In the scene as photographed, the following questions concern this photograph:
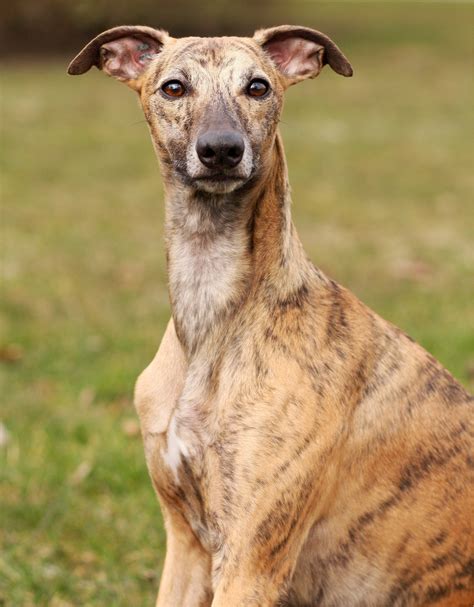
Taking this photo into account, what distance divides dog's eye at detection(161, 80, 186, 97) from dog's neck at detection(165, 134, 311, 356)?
292 millimetres

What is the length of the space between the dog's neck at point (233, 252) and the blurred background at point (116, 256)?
140cm

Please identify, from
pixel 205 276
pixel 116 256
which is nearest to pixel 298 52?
pixel 205 276

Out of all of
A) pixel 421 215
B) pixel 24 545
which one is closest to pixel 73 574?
pixel 24 545

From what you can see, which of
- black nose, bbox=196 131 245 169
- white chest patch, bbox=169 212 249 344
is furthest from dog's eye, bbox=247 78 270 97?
white chest patch, bbox=169 212 249 344

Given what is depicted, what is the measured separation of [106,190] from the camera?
1131cm

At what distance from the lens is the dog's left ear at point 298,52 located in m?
3.58

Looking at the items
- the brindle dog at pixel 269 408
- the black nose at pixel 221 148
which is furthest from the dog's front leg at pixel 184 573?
the black nose at pixel 221 148

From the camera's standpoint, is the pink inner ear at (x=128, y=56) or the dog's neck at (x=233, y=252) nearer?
the dog's neck at (x=233, y=252)

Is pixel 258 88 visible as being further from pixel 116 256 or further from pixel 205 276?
pixel 116 256

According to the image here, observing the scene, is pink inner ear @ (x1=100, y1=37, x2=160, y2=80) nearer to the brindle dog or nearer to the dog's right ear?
the dog's right ear

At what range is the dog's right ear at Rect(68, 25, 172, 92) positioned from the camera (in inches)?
143

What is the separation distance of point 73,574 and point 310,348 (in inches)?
67.6

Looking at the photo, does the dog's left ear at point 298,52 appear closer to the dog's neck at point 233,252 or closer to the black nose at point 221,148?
the dog's neck at point 233,252

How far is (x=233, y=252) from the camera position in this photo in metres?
3.34
